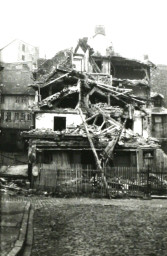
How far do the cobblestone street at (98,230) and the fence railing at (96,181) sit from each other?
336 centimetres

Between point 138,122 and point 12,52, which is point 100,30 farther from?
point 12,52

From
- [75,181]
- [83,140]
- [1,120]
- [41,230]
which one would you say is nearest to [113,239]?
[41,230]

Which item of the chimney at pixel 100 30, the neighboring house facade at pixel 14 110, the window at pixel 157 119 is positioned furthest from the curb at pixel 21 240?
the chimney at pixel 100 30

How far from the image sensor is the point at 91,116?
26.6 meters

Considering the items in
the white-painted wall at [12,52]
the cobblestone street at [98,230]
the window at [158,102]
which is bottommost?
the cobblestone street at [98,230]

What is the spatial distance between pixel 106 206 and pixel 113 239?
569cm

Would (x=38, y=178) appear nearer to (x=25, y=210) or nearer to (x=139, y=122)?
(x=25, y=210)

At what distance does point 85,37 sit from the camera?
3666 centimetres

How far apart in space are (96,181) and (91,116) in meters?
8.99

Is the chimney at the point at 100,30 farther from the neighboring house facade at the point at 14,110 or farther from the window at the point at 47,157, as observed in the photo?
the window at the point at 47,157

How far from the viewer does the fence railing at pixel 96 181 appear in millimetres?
18547

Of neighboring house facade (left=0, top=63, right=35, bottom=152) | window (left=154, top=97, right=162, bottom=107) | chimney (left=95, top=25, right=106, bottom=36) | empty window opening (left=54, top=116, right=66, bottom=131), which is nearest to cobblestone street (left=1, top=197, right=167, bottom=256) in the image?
empty window opening (left=54, top=116, right=66, bottom=131)

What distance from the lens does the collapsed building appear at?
2256 cm

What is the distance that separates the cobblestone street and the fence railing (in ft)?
11.0
